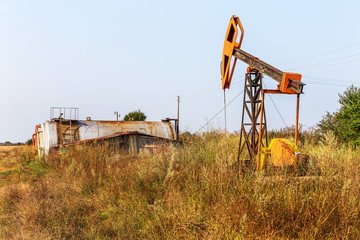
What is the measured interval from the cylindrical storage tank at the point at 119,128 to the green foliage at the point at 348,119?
11.1m

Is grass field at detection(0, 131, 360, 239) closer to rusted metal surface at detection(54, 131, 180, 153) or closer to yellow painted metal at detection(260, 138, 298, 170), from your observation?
yellow painted metal at detection(260, 138, 298, 170)

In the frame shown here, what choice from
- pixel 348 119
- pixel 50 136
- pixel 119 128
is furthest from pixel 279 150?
pixel 50 136

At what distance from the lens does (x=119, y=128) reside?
60.8 feet

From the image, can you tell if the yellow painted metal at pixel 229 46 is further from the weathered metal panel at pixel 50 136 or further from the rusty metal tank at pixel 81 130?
the weathered metal panel at pixel 50 136

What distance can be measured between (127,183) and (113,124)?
12.7 m

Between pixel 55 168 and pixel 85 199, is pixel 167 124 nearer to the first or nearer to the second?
pixel 55 168

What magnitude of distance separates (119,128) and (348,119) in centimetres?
1456

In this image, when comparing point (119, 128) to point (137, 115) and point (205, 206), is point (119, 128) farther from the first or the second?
point (137, 115)

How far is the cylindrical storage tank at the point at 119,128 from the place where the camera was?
17.1 metres

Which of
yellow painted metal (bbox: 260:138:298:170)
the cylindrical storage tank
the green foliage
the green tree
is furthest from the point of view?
the green tree

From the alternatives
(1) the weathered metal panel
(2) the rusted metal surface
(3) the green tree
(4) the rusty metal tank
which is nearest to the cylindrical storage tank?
(4) the rusty metal tank

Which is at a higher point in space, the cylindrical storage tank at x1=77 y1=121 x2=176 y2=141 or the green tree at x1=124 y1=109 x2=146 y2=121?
the green tree at x1=124 y1=109 x2=146 y2=121

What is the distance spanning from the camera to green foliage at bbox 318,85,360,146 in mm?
14516

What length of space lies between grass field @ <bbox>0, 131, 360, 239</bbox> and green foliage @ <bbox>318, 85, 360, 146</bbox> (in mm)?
11438
